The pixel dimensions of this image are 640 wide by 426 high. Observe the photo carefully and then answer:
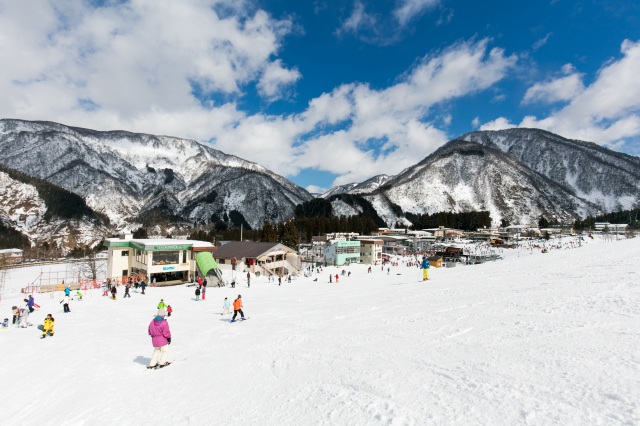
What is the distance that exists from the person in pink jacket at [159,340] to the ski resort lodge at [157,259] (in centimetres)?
2957

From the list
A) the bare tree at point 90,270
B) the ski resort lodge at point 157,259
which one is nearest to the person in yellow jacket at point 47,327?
the ski resort lodge at point 157,259

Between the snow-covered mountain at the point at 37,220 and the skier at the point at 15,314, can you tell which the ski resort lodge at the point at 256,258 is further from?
the snow-covered mountain at the point at 37,220

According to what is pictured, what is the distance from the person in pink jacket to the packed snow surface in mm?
363

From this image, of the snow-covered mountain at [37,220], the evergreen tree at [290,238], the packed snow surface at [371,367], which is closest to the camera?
the packed snow surface at [371,367]

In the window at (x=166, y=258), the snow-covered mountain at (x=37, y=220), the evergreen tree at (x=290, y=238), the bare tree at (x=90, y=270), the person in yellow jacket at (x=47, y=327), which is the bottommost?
the bare tree at (x=90, y=270)

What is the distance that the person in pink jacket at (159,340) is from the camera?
29.9 feet

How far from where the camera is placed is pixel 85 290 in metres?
27.9

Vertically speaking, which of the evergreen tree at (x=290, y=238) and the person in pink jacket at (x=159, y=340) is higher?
the evergreen tree at (x=290, y=238)

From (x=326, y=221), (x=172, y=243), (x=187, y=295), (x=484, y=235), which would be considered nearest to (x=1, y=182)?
(x=326, y=221)

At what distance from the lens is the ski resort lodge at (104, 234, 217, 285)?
127ft

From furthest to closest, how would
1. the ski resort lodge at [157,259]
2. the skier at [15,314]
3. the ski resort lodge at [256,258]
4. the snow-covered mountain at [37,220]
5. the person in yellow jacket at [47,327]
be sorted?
1. the snow-covered mountain at [37,220]
2. the ski resort lodge at [256,258]
3. the ski resort lodge at [157,259]
4. the skier at [15,314]
5. the person in yellow jacket at [47,327]

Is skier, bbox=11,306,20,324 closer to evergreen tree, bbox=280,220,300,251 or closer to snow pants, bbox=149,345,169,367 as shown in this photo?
snow pants, bbox=149,345,169,367

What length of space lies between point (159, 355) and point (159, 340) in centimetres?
51

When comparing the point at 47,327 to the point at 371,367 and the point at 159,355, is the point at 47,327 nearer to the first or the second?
the point at 159,355
